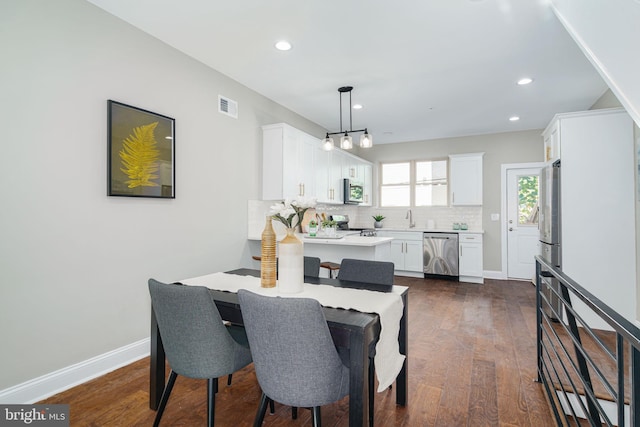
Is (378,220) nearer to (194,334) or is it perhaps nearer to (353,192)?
(353,192)

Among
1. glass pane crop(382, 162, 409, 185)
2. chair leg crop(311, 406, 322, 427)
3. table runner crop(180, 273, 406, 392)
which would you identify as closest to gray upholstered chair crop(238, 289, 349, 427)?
chair leg crop(311, 406, 322, 427)

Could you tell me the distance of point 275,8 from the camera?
2.51m

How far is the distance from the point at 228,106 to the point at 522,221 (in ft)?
17.9

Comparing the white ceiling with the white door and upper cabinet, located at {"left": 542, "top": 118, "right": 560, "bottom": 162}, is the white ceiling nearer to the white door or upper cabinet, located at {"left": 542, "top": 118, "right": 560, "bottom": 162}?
upper cabinet, located at {"left": 542, "top": 118, "right": 560, "bottom": 162}

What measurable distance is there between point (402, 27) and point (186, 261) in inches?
114

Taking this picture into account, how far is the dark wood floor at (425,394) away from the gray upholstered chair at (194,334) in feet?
1.64

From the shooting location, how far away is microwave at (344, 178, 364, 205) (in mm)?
5871

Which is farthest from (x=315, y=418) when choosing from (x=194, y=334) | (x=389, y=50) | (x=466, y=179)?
(x=466, y=179)

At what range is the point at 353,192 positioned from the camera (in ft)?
20.0

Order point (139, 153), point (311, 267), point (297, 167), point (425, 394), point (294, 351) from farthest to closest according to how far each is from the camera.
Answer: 1. point (297, 167)
2. point (139, 153)
3. point (311, 267)
4. point (425, 394)
5. point (294, 351)

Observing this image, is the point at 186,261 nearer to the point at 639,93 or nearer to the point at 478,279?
the point at 639,93

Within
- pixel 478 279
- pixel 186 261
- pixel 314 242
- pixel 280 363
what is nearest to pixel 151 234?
pixel 186 261

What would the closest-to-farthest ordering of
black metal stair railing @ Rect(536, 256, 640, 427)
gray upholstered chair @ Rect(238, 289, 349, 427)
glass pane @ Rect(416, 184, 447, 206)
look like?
black metal stair railing @ Rect(536, 256, 640, 427)
gray upholstered chair @ Rect(238, 289, 349, 427)
glass pane @ Rect(416, 184, 447, 206)

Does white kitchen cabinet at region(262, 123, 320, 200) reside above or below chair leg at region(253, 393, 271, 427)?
above
